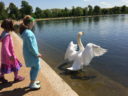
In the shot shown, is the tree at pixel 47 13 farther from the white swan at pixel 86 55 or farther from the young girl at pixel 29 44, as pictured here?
the young girl at pixel 29 44

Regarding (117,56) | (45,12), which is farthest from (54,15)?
(117,56)

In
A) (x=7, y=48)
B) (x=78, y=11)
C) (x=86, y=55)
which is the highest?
(x=78, y=11)

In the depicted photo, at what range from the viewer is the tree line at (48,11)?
9310 centimetres

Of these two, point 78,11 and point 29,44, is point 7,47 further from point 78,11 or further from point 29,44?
point 78,11

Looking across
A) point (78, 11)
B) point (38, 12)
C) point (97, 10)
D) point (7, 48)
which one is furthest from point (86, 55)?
point (97, 10)

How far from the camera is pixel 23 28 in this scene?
15.6 feet

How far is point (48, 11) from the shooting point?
11206cm

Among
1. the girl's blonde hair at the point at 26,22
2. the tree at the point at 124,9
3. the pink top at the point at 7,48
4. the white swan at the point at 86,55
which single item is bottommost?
the white swan at the point at 86,55

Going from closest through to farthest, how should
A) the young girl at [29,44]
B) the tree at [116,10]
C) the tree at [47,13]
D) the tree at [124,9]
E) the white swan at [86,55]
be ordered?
the young girl at [29,44], the white swan at [86,55], the tree at [47,13], the tree at [116,10], the tree at [124,9]

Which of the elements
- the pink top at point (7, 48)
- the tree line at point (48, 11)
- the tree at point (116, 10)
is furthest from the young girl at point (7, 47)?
the tree at point (116, 10)

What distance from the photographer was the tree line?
93100 millimetres

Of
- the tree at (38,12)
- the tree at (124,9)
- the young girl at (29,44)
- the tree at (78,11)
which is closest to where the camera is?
the young girl at (29,44)

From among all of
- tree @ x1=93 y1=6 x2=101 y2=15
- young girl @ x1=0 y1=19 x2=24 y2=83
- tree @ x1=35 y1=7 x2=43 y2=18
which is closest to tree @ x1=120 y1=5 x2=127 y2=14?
tree @ x1=93 y1=6 x2=101 y2=15

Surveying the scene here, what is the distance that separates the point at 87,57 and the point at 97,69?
1458 mm
